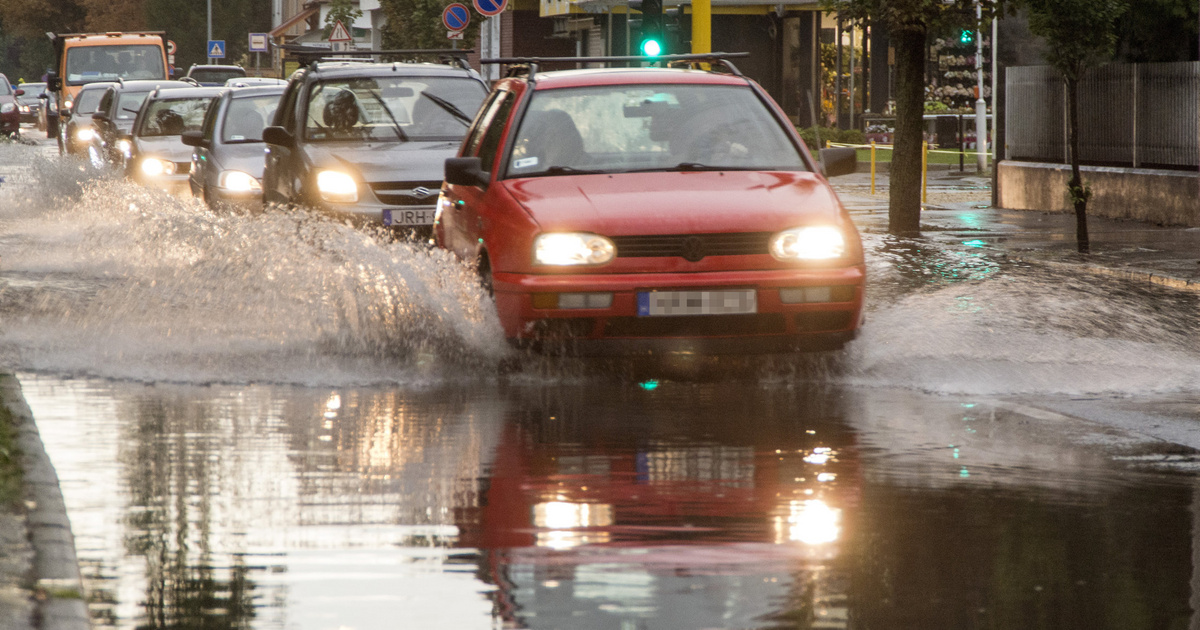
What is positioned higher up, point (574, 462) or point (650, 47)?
point (650, 47)

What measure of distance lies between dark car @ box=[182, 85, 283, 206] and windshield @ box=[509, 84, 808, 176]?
25.9 ft

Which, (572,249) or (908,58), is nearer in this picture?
(572,249)

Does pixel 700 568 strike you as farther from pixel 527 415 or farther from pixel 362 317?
pixel 362 317

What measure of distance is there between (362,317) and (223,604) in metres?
5.04

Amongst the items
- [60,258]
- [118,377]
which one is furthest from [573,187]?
[60,258]

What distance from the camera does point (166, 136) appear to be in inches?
893

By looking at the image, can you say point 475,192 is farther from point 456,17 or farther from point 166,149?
point 456,17

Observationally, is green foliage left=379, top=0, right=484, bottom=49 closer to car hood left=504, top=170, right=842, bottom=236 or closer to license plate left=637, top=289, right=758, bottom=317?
car hood left=504, top=170, right=842, bottom=236

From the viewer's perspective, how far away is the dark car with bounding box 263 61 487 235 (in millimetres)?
13305

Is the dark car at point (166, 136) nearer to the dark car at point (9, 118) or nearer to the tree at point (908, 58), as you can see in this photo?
the tree at point (908, 58)

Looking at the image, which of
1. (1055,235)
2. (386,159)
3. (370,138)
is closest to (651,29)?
(1055,235)

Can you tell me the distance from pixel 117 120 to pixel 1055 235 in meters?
14.8

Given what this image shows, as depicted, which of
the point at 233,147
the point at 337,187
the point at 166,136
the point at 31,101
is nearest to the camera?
the point at 337,187

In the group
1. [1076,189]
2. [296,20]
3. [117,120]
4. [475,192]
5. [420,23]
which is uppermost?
[296,20]
